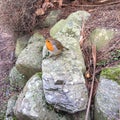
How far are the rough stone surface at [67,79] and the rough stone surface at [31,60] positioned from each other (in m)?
0.51

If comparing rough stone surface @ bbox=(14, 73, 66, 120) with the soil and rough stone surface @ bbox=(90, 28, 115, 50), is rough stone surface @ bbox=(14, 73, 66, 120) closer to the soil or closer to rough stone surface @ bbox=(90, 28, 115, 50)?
the soil

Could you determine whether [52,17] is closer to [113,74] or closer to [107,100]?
[113,74]

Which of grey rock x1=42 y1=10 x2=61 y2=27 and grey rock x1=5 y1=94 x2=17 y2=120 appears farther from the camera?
grey rock x1=42 y1=10 x2=61 y2=27

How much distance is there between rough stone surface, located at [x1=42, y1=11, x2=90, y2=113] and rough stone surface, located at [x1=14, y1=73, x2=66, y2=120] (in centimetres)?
19

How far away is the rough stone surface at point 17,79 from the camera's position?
418cm

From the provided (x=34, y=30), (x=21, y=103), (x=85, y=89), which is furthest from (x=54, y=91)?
(x=34, y=30)

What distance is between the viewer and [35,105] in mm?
3070

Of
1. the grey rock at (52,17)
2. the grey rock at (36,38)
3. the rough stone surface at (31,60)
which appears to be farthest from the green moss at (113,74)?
the grey rock at (52,17)

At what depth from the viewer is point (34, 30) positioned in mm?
4473

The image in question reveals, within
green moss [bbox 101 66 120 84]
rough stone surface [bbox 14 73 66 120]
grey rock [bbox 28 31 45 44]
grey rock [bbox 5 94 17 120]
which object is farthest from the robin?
grey rock [bbox 5 94 17 120]

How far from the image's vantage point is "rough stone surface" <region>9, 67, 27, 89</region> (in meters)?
4.18

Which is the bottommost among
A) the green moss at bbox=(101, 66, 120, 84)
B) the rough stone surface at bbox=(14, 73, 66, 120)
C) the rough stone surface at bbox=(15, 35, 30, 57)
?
the rough stone surface at bbox=(14, 73, 66, 120)

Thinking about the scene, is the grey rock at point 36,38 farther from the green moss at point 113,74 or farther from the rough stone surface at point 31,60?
the green moss at point 113,74

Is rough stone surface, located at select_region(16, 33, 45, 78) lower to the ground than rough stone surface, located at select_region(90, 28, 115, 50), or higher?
lower
